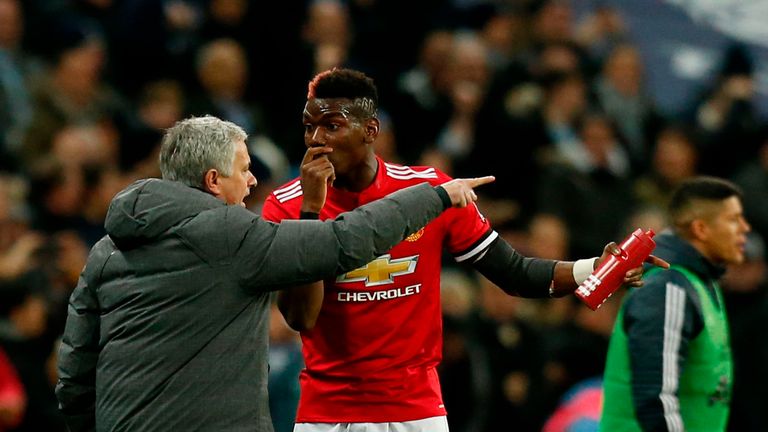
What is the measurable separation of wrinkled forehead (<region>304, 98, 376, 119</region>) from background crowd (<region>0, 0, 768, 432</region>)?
2.68 m

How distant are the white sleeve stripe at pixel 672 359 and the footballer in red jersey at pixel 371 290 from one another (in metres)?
0.65

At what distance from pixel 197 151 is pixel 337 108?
0.63 metres

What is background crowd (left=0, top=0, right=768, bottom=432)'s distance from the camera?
7.40 meters

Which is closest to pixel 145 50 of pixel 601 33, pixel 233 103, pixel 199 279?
pixel 233 103

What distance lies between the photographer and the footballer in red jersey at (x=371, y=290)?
451 centimetres

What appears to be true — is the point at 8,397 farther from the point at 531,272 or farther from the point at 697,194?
the point at 697,194

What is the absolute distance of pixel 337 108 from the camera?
447 cm

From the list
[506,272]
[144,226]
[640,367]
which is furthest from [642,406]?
[144,226]

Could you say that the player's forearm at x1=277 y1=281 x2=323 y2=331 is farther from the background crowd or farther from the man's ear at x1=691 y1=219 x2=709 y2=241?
the background crowd

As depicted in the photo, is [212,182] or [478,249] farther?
[478,249]

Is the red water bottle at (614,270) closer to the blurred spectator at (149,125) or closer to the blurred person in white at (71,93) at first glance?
the blurred spectator at (149,125)

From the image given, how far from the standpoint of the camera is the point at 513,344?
7.94 metres

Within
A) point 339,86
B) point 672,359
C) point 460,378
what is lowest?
point 460,378

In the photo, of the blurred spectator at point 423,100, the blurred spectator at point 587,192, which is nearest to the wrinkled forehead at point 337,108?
the blurred spectator at point 423,100
